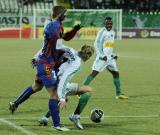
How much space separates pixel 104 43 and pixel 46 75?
590 cm

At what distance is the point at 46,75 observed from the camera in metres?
11.1

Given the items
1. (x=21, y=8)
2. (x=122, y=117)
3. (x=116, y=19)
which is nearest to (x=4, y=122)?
(x=122, y=117)

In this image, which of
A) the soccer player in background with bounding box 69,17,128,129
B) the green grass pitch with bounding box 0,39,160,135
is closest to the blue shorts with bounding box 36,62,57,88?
the green grass pitch with bounding box 0,39,160,135

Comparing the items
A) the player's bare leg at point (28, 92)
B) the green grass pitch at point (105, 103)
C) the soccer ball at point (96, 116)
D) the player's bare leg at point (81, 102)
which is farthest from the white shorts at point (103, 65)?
the player's bare leg at point (81, 102)

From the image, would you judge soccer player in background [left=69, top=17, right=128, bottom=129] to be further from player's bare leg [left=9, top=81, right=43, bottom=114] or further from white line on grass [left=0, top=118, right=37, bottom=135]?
white line on grass [left=0, top=118, right=37, bottom=135]

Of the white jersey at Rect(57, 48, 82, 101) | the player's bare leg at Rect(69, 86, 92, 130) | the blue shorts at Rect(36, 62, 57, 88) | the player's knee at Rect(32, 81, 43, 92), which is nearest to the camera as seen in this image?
the white jersey at Rect(57, 48, 82, 101)

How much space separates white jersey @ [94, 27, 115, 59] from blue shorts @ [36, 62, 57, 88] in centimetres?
559

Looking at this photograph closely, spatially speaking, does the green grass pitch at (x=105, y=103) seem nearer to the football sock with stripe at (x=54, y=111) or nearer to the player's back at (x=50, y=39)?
the football sock with stripe at (x=54, y=111)

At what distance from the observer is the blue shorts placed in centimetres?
1101

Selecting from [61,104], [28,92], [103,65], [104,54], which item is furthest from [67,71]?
[104,54]

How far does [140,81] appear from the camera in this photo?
21.5 m

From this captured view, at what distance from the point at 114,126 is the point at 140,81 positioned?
991 cm

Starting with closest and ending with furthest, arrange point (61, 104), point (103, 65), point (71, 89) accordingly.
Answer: point (61, 104) < point (71, 89) < point (103, 65)

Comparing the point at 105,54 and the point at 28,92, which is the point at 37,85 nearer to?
the point at 28,92
